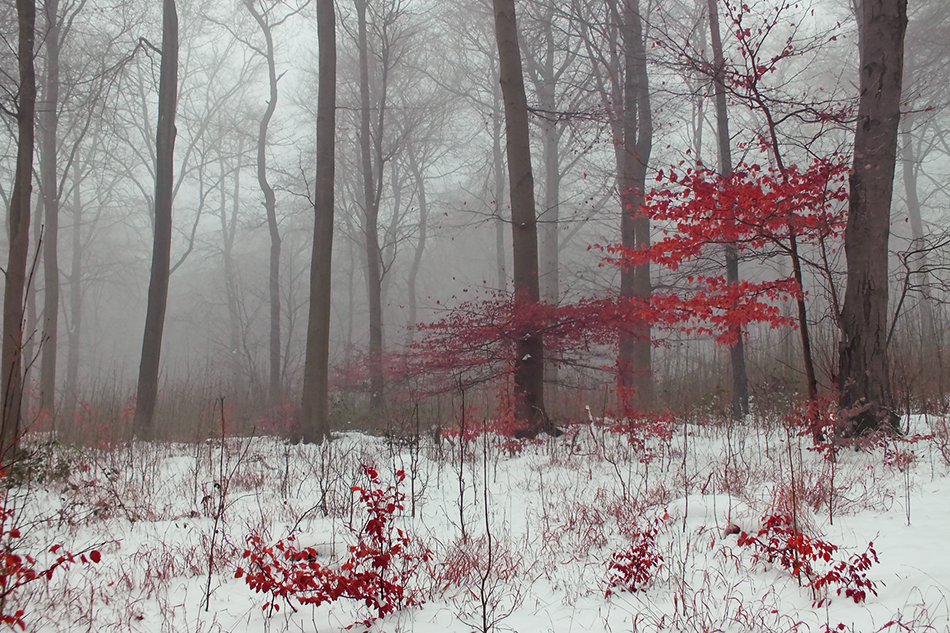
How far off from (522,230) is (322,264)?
128 inches

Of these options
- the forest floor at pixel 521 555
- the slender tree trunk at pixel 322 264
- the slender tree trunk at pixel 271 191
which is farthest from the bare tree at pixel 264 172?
the forest floor at pixel 521 555

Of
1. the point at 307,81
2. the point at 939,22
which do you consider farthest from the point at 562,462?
the point at 307,81

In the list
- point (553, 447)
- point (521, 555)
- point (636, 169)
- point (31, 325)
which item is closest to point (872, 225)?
point (553, 447)

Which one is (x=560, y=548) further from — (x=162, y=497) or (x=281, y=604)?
(x=162, y=497)

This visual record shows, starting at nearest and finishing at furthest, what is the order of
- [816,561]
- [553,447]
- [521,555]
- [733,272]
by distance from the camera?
[816,561], [521,555], [553,447], [733,272]

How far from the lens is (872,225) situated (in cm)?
567

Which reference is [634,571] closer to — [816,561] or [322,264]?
[816,561]

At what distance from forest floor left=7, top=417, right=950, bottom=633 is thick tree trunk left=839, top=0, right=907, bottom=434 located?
61 cm

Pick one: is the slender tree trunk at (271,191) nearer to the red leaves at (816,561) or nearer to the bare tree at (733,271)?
the bare tree at (733,271)

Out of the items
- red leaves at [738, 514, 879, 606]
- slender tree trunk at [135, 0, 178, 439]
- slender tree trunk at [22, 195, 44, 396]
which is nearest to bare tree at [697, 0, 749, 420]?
red leaves at [738, 514, 879, 606]

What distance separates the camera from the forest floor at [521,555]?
8.70 feet

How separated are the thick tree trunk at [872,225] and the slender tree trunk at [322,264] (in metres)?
6.61

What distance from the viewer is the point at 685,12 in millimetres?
13664

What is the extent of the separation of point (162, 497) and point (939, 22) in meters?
20.4
